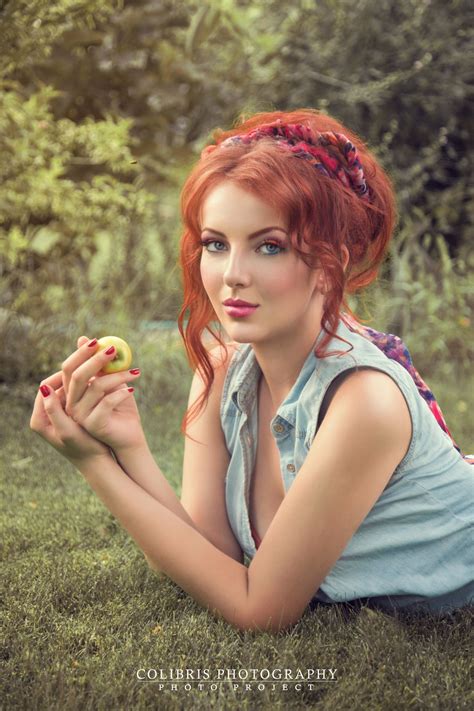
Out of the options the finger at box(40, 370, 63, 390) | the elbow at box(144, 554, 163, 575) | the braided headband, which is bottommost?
the elbow at box(144, 554, 163, 575)

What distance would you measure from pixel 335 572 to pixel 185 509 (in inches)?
17.6

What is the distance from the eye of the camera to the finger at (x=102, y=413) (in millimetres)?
1918

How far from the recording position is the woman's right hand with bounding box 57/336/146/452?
6.22 ft

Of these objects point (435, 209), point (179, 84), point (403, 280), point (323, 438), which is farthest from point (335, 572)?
point (179, 84)

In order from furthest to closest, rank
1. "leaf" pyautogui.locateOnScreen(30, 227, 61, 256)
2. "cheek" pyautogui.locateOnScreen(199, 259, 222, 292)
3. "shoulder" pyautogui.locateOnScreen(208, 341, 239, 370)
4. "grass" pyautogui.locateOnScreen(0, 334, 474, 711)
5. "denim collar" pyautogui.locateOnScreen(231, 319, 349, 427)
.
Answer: "leaf" pyautogui.locateOnScreen(30, 227, 61, 256) → "shoulder" pyautogui.locateOnScreen(208, 341, 239, 370) → "denim collar" pyautogui.locateOnScreen(231, 319, 349, 427) → "cheek" pyautogui.locateOnScreen(199, 259, 222, 292) → "grass" pyautogui.locateOnScreen(0, 334, 474, 711)

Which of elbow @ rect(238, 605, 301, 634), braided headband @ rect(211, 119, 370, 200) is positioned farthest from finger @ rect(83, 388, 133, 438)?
braided headband @ rect(211, 119, 370, 200)

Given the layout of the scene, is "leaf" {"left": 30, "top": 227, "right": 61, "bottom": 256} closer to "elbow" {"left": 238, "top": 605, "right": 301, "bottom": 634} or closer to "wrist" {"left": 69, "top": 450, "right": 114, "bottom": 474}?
"wrist" {"left": 69, "top": 450, "right": 114, "bottom": 474}

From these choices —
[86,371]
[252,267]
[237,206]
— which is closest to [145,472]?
[86,371]

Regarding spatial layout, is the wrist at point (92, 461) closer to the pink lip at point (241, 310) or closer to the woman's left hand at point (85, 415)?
the woman's left hand at point (85, 415)

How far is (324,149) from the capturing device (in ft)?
6.47

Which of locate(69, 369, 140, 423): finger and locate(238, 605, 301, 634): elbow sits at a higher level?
locate(69, 369, 140, 423): finger

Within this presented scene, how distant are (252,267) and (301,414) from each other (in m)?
0.38

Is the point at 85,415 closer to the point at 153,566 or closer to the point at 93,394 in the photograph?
the point at 93,394

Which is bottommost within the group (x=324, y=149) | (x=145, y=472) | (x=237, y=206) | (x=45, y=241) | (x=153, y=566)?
(x=45, y=241)
